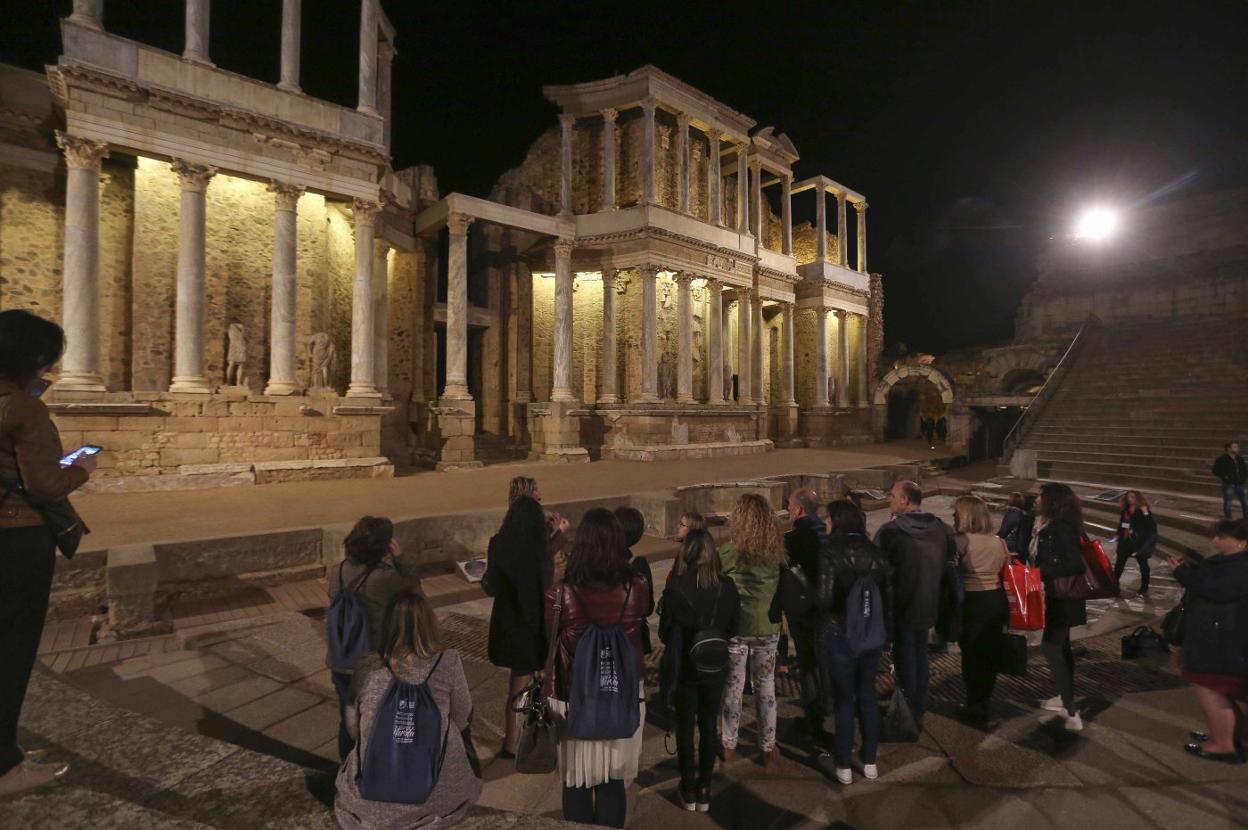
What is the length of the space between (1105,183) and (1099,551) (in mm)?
38759

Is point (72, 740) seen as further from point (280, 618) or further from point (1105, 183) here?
point (1105, 183)

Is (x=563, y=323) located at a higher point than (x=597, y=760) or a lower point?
higher

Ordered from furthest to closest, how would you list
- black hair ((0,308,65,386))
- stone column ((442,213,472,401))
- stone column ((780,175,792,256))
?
1. stone column ((780,175,792,256))
2. stone column ((442,213,472,401))
3. black hair ((0,308,65,386))

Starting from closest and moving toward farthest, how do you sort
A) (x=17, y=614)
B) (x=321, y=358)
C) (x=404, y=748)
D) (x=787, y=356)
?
(x=404, y=748) < (x=17, y=614) < (x=321, y=358) < (x=787, y=356)

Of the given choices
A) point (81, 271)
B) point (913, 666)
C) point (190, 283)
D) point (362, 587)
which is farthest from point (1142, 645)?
point (81, 271)

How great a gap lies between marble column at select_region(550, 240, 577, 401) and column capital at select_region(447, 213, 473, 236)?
11.0 feet

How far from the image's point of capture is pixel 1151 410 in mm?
15641

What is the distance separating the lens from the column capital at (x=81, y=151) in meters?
11.3

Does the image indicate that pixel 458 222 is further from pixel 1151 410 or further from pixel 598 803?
pixel 1151 410

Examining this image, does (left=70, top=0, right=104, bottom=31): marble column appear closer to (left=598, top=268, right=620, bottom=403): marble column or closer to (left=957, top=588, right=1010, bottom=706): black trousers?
(left=598, top=268, right=620, bottom=403): marble column

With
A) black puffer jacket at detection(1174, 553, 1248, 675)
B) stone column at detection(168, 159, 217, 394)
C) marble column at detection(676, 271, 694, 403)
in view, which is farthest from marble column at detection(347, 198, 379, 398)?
black puffer jacket at detection(1174, 553, 1248, 675)

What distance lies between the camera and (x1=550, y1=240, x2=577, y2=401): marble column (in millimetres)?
19281

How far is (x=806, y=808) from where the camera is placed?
3.04 m

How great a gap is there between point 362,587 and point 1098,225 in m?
35.9
